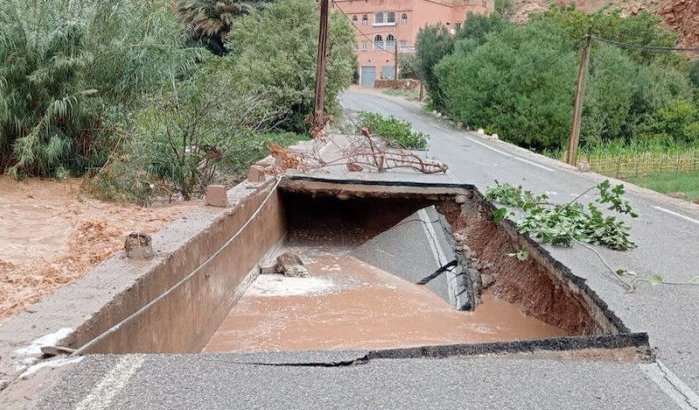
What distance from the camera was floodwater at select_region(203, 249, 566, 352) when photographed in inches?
299

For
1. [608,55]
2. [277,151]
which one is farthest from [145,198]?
[608,55]

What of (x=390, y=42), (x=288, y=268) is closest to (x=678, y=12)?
(x=390, y=42)

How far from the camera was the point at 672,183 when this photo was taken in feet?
69.4

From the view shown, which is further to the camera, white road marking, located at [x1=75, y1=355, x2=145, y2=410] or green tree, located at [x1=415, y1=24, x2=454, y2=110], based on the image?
green tree, located at [x1=415, y1=24, x2=454, y2=110]

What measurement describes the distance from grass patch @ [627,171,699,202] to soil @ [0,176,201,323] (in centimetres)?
1291

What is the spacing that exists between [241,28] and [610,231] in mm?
22949

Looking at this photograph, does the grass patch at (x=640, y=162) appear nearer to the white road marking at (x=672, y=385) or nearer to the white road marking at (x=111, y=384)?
the white road marking at (x=672, y=385)

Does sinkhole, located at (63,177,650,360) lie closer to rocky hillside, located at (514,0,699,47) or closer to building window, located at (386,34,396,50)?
rocky hillside, located at (514,0,699,47)

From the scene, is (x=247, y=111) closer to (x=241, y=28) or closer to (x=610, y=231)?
(x=610, y=231)

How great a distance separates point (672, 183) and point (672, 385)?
61.8ft

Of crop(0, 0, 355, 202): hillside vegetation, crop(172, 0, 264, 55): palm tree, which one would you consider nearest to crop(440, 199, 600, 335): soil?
crop(0, 0, 355, 202): hillside vegetation

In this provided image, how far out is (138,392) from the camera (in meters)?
3.76

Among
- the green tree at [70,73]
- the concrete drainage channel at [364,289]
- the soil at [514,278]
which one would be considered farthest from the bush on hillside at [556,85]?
the green tree at [70,73]

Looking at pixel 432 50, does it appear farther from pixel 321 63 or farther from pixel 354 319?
pixel 354 319
